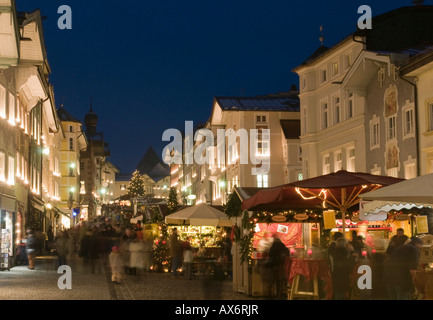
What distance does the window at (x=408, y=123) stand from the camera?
32.2m

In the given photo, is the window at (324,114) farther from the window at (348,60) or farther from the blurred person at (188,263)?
the blurred person at (188,263)

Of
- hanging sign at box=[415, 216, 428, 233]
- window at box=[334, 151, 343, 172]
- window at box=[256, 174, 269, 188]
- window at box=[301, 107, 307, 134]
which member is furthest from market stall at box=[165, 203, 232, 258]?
window at box=[256, 174, 269, 188]

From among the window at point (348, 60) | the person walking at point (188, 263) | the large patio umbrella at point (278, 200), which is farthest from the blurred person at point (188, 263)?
the window at point (348, 60)

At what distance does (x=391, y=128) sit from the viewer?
1369 inches

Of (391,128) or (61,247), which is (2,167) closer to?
(61,247)

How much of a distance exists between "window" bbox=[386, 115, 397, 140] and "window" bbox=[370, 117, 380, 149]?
154 cm

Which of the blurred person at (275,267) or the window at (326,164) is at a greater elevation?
the window at (326,164)

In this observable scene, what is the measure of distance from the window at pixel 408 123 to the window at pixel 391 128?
4.11 feet

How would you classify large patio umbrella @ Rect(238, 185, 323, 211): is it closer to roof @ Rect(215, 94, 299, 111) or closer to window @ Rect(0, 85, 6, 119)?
window @ Rect(0, 85, 6, 119)

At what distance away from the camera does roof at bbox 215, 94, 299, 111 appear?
62812mm

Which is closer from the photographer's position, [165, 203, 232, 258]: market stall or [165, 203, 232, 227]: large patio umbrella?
[165, 203, 232, 227]: large patio umbrella

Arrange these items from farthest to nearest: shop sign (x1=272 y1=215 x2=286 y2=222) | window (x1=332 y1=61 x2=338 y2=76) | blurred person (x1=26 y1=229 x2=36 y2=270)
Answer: window (x1=332 y1=61 x2=338 y2=76) → blurred person (x1=26 y1=229 x2=36 y2=270) → shop sign (x1=272 y1=215 x2=286 y2=222)

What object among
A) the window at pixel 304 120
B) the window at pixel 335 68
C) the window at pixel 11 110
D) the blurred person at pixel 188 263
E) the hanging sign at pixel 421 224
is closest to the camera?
the hanging sign at pixel 421 224

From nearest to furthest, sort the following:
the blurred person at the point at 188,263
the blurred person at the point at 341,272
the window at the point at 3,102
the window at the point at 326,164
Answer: the blurred person at the point at 341,272 → the blurred person at the point at 188,263 → the window at the point at 3,102 → the window at the point at 326,164
